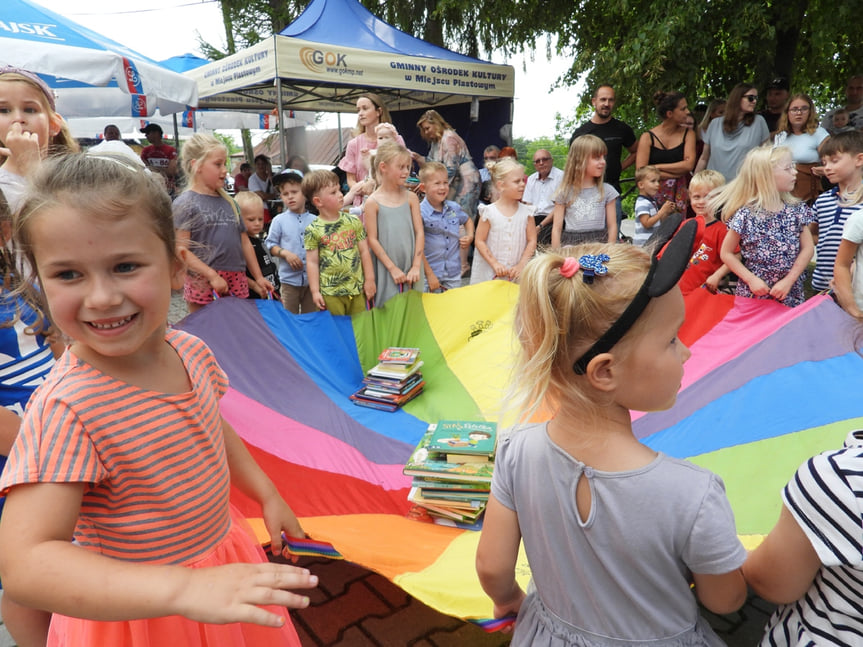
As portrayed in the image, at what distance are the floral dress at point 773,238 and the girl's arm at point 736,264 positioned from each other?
4 cm

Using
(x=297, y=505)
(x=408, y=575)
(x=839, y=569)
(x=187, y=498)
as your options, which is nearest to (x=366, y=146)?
(x=297, y=505)

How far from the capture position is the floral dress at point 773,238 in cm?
362

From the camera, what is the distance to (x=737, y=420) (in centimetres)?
260

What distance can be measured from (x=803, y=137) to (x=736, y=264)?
2629mm

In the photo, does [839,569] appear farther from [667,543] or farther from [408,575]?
[408,575]

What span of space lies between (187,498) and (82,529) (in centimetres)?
19

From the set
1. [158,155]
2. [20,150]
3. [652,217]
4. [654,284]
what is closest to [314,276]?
[20,150]

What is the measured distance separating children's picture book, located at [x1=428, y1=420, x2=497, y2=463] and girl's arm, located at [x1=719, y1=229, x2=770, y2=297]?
2.10 meters

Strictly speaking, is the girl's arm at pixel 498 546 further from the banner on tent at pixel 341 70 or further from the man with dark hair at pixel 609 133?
the banner on tent at pixel 341 70

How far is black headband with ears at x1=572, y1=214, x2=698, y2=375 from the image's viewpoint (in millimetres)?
1026

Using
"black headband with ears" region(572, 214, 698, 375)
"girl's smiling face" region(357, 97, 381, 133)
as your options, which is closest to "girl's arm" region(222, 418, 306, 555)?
"black headband with ears" region(572, 214, 698, 375)

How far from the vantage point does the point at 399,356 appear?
3.82 metres

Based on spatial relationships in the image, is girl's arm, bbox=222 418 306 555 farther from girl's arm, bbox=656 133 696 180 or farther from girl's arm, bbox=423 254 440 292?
girl's arm, bbox=656 133 696 180

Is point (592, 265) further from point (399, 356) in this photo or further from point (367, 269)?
point (367, 269)
